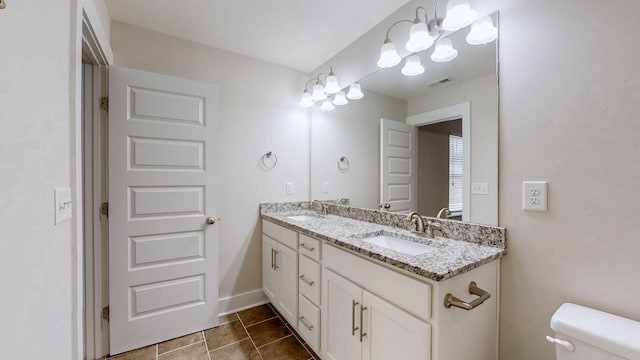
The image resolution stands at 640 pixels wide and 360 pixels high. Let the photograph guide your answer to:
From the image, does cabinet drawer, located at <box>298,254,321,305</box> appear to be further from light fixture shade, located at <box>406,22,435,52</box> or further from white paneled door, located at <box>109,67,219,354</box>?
light fixture shade, located at <box>406,22,435,52</box>

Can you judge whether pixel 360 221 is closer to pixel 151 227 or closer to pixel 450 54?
pixel 450 54

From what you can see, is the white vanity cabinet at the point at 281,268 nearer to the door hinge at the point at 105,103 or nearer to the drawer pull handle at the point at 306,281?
the drawer pull handle at the point at 306,281

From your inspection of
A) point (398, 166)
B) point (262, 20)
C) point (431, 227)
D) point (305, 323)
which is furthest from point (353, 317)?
point (262, 20)

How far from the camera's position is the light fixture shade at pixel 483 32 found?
48.7 inches

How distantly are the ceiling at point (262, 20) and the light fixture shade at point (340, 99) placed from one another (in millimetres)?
388

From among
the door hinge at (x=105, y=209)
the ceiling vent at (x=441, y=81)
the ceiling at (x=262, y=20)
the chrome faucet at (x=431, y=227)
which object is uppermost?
the ceiling at (x=262, y=20)

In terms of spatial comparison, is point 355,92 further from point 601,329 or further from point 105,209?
point 105,209

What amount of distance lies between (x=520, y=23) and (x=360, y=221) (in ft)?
4.90

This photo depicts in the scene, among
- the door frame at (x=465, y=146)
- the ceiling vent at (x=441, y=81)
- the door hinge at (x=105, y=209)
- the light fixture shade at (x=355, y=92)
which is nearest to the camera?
the door frame at (x=465, y=146)

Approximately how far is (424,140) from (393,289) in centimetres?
103
